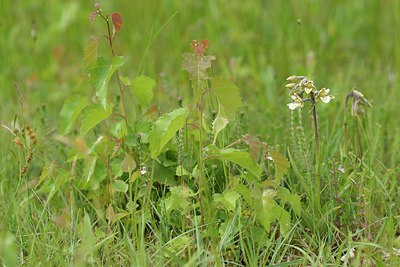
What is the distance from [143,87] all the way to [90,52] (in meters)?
0.32

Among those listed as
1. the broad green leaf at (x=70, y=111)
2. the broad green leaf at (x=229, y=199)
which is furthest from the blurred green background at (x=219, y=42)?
the broad green leaf at (x=229, y=199)

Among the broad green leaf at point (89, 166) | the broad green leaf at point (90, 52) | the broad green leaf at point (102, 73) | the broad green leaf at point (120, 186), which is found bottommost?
the broad green leaf at point (120, 186)

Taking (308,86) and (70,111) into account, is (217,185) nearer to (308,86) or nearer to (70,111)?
(308,86)

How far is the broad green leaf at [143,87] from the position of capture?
2750mm

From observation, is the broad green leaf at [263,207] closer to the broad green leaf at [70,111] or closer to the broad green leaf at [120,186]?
the broad green leaf at [120,186]

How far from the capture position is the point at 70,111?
2.84m

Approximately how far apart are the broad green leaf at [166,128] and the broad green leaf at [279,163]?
0.29 meters

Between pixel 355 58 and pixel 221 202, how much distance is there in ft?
7.26

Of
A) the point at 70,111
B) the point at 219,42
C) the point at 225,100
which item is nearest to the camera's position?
the point at 225,100

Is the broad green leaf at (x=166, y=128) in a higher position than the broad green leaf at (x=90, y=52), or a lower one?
lower

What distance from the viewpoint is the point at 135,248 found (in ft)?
7.80

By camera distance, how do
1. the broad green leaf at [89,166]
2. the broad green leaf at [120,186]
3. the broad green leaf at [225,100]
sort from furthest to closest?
the broad green leaf at [89,166] → the broad green leaf at [120,186] → the broad green leaf at [225,100]

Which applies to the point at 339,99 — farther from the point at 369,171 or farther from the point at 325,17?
the point at 325,17

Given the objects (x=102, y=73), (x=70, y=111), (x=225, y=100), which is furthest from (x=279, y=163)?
(x=70, y=111)
